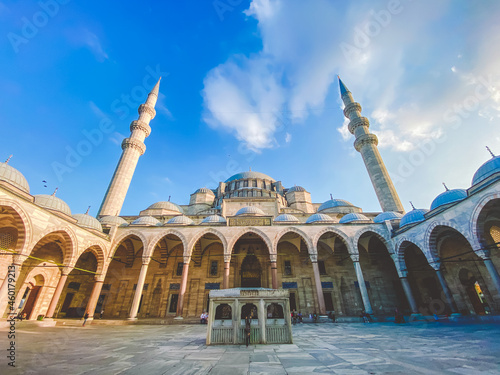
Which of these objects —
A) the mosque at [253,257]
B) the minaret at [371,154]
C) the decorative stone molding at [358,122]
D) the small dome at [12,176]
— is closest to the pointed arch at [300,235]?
the mosque at [253,257]

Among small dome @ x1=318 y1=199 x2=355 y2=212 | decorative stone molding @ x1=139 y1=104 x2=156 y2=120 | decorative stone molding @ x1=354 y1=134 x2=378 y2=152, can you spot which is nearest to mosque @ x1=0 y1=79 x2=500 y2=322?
small dome @ x1=318 y1=199 x2=355 y2=212

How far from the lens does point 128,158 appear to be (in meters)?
22.7

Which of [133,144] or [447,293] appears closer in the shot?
[447,293]

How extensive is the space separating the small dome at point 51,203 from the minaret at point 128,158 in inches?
210

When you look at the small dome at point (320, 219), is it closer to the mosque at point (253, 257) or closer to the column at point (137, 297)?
the mosque at point (253, 257)

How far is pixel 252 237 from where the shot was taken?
1788cm

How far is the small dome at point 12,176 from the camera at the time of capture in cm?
1098

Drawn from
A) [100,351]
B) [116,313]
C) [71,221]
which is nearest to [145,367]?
[100,351]

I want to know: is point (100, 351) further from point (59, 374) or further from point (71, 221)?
point (71, 221)

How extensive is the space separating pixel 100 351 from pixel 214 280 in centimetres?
1240

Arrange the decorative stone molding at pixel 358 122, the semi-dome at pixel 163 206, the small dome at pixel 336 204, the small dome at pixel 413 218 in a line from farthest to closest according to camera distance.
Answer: the decorative stone molding at pixel 358 122 < the semi-dome at pixel 163 206 < the small dome at pixel 336 204 < the small dome at pixel 413 218

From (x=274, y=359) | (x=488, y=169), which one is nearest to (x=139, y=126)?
(x=274, y=359)

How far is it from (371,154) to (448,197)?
10695 mm

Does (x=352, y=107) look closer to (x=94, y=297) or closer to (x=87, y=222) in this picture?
(x=87, y=222)
